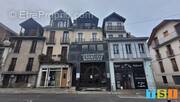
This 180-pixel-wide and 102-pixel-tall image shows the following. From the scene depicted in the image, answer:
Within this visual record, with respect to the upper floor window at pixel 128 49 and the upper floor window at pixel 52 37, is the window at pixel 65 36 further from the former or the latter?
the upper floor window at pixel 128 49

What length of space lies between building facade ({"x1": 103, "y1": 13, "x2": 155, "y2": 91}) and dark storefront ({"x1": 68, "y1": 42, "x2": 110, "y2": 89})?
48.5 inches

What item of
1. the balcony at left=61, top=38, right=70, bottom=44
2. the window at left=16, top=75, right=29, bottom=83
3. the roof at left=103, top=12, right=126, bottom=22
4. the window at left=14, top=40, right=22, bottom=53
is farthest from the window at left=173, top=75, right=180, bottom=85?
the window at left=14, top=40, right=22, bottom=53

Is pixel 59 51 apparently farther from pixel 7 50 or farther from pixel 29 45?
pixel 7 50

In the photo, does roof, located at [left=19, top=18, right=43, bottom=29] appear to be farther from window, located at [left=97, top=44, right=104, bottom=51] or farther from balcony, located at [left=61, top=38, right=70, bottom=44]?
window, located at [left=97, top=44, right=104, bottom=51]

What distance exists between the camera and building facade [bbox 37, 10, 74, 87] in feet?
57.0

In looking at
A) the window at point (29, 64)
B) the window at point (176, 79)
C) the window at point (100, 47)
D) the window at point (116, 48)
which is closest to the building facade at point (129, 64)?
the window at point (116, 48)

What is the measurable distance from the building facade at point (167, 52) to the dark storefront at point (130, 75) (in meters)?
8.05

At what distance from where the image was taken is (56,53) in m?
20.1

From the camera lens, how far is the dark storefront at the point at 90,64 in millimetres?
17375

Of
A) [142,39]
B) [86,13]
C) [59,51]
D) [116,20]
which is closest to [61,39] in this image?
[59,51]

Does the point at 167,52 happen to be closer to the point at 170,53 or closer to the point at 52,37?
the point at 170,53

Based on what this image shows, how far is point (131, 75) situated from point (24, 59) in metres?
17.6

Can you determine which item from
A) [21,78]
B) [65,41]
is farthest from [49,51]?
[21,78]

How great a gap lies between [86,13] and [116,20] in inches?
248
